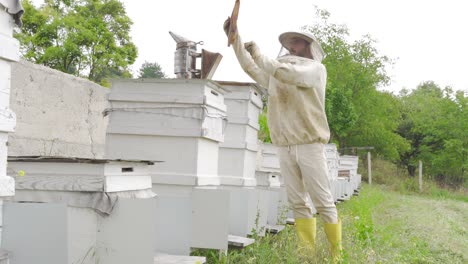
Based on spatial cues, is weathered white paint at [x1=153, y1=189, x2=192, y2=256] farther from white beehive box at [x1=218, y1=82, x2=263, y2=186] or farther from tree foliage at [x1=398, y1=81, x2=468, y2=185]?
tree foliage at [x1=398, y1=81, x2=468, y2=185]

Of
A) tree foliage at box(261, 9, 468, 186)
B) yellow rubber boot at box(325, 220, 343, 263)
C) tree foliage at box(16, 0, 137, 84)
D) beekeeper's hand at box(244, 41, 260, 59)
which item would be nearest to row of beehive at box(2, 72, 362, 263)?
beekeeper's hand at box(244, 41, 260, 59)

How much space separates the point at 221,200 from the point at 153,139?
579 mm

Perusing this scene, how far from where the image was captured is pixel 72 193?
2.25 metres

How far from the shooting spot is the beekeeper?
3.86m

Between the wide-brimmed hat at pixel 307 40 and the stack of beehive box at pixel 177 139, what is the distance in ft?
2.53

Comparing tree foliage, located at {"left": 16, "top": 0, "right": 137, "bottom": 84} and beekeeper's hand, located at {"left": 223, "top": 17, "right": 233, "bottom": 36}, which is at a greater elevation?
tree foliage, located at {"left": 16, "top": 0, "right": 137, "bottom": 84}

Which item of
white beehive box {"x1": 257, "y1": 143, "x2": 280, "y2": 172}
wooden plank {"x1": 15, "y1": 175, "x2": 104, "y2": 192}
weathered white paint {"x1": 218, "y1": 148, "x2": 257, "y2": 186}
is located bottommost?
wooden plank {"x1": 15, "y1": 175, "x2": 104, "y2": 192}

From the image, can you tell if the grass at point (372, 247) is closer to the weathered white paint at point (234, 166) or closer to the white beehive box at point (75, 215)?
the weathered white paint at point (234, 166)

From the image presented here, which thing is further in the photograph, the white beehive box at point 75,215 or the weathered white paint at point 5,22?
the white beehive box at point 75,215

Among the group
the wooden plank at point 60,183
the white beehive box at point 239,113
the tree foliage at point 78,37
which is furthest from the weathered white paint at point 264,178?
the tree foliage at point 78,37

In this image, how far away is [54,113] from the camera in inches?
173

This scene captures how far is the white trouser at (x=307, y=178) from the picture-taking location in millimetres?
3867

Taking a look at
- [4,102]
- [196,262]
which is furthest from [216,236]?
[4,102]

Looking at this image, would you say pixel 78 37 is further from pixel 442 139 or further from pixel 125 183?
pixel 125 183
